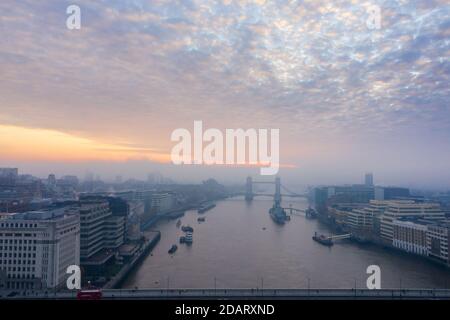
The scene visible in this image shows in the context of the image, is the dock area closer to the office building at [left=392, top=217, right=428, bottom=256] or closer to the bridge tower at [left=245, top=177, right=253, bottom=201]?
the office building at [left=392, top=217, right=428, bottom=256]

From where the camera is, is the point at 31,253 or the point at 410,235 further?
the point at 410,235

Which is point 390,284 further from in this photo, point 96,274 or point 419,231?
point 96,274

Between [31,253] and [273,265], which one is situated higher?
[31,253]

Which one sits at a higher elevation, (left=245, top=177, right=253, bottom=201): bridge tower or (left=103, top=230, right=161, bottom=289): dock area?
(left=245, top=177, right=253, bottom=201): bridge tower

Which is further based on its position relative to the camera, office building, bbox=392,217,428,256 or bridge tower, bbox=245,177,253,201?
bridge tower, bbox=245,177,253,201

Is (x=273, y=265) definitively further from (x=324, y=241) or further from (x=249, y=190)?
(x=249, y=190)

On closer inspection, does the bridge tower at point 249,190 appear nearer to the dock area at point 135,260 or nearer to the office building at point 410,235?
the dock area at point 135,260

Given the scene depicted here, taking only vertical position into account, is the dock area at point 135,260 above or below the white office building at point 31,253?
below

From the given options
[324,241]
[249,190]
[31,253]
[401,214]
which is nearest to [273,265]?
[324,241]

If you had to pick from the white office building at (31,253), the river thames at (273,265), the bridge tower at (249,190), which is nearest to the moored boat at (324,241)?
the river thames at (273,265)

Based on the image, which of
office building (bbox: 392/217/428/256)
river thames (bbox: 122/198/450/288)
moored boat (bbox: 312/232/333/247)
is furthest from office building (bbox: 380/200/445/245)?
moored boat (bbox: 312/232/333/247)
